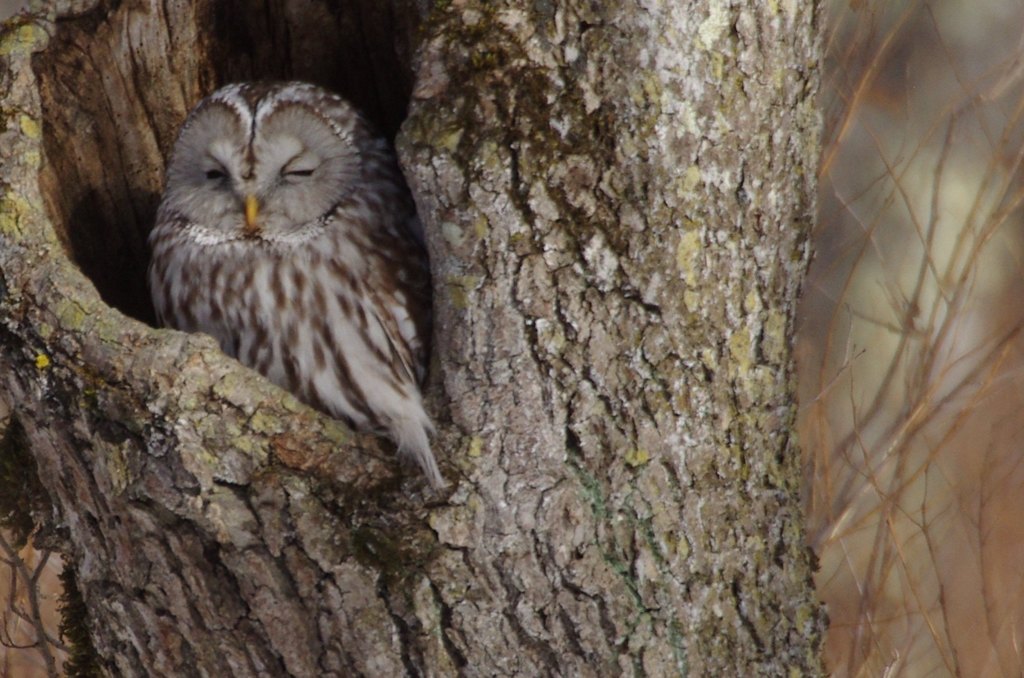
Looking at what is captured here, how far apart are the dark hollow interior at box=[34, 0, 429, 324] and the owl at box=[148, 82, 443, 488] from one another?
22 centimetres

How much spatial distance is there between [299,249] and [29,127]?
63cm

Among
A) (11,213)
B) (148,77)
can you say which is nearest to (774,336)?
(11,213)

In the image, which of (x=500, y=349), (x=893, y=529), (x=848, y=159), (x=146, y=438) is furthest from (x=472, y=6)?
(x=848, y=159)

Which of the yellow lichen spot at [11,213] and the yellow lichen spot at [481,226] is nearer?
the yellow lichen spot at [481,226]

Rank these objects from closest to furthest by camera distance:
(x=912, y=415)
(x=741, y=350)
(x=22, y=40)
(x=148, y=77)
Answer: (x=741, y=350) → (x=22, y=40) → (x=148, y=77) → (x=912, y=415)

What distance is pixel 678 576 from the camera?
221 cm

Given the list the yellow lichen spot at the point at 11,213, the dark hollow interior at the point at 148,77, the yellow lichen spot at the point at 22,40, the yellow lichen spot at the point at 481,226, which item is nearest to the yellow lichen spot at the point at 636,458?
the yellow lichen spot at the point at 481,226

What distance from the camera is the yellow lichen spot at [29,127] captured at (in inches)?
97.0

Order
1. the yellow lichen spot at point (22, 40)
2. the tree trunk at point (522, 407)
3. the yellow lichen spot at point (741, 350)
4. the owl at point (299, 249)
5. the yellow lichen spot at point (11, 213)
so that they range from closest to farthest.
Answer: the tree trunk at point (522, 407) < the yellow lichen spot at point (741, 350) < the yellow lichen spot at point (11, 213) < the yellow lichen spot at point (22, 40) < the owl at point (299, 249)

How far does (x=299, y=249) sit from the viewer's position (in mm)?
2750

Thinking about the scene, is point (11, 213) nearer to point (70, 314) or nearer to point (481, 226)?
point (70, 314)

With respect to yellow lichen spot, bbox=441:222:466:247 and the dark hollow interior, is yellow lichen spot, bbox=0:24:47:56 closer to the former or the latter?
the dark hollow interior

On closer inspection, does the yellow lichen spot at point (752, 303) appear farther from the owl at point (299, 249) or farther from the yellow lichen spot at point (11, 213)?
the yellow lichen spot at point (11, 213)

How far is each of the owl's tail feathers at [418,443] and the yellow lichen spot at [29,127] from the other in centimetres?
99
